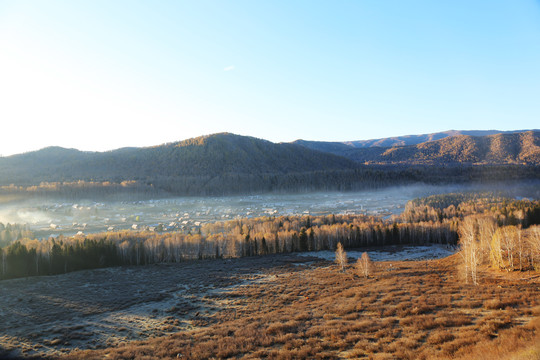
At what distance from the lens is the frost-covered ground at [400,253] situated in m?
52.5

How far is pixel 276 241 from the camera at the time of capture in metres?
59.9

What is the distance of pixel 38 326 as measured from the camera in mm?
25562

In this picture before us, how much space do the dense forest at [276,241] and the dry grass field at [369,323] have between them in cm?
697

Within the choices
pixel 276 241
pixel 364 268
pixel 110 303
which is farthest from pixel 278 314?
pixel 276 241

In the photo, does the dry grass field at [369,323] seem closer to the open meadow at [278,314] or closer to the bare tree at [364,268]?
the open meadow at [278,314]

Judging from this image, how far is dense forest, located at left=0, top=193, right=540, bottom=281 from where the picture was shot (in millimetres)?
34906

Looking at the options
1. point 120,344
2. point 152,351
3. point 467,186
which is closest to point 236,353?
point 152,351

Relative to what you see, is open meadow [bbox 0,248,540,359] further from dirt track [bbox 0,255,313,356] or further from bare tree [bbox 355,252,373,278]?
bare tree [bbox 355,252,373,278]

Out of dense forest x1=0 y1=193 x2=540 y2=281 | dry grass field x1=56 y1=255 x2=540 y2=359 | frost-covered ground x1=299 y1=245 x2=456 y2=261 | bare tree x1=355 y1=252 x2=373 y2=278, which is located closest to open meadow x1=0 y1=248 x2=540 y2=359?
dry grass field x1=56 y1=255 x2=540 y2=359

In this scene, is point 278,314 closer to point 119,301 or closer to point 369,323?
point 369,323

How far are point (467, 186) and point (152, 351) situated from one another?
170 m

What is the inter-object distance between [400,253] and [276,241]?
2235 centimetres

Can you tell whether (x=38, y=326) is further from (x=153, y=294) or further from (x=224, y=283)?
(x=224, y=283)

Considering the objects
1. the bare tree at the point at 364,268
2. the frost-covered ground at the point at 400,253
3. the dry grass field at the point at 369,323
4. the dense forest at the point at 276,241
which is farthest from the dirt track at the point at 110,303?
the bare tree at the point at 364,268
